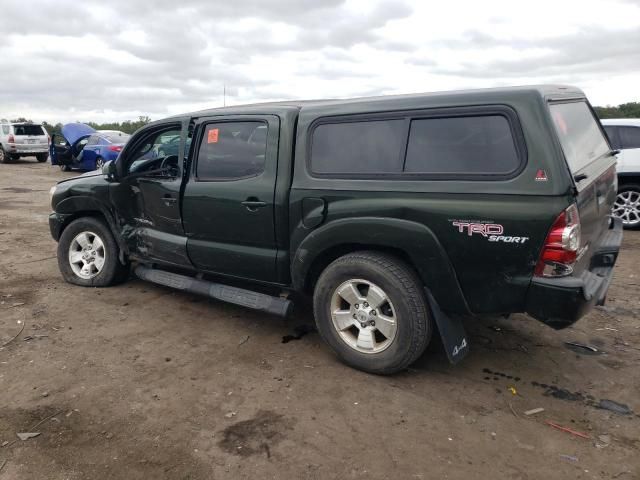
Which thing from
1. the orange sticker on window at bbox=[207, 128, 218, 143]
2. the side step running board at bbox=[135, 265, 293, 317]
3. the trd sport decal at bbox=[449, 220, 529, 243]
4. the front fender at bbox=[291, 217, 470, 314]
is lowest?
the side step running board at bbox=[135, 265, 293, 317]

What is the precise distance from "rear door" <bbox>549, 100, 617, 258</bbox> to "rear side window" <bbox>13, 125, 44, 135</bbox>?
23.0 metres

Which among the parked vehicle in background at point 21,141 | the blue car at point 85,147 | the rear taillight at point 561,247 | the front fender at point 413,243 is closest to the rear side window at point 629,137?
the rear taillight at point 561,247

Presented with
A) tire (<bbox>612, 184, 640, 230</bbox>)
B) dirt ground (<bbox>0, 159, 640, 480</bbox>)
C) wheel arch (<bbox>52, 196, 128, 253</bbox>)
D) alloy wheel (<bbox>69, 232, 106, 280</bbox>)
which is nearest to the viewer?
dirt ground (<bbox>0, 159, 640, 480</bbox>)

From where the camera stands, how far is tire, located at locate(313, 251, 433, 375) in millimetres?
3402

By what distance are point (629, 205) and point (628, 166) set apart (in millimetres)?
631

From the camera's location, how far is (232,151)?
14.0ft

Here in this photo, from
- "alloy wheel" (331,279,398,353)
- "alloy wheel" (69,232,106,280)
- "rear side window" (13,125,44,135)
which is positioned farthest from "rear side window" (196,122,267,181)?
"rear side window" (13,125,44,135)

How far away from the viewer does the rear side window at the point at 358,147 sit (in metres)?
3.48

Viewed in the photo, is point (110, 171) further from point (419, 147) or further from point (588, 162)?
point (588, 162)

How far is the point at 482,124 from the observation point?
3.15 m

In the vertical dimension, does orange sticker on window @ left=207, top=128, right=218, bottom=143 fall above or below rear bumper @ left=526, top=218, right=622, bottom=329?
above

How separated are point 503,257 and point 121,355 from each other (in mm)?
2857

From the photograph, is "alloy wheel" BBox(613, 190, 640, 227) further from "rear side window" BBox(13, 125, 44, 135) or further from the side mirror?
"rear side window" BBox(13, 125, 44, 135)

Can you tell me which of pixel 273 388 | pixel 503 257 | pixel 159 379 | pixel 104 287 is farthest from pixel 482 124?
pixel 104 287
